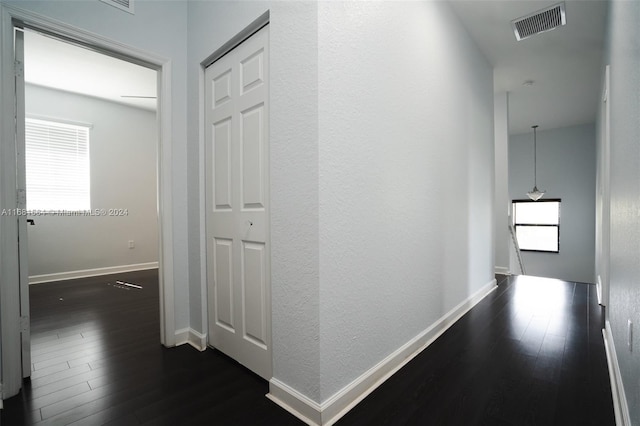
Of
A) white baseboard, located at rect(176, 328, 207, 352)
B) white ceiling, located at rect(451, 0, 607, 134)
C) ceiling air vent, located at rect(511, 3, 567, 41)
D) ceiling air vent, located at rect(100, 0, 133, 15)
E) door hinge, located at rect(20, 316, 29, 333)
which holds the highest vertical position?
white ceiling, located at rect(451, 0, 607, 134)

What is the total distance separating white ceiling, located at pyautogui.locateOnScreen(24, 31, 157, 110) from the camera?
3516 millimetres

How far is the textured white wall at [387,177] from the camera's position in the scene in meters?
1.48

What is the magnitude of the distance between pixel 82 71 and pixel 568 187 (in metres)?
10.0

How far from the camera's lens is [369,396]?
1.62 m

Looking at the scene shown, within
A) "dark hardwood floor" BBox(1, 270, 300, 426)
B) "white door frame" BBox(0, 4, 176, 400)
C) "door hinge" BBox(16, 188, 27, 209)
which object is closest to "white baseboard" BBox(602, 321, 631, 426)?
"dark hardwood floor" BBox(1, 270, 300, 426)

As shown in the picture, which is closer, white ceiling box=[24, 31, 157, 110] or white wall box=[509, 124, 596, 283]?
white ceiling box=[24, 31, 157, 110]

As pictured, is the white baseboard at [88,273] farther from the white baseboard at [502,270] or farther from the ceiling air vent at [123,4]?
the white baseboard at [502,270]

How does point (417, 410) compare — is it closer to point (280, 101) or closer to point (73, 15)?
point (280, 101)

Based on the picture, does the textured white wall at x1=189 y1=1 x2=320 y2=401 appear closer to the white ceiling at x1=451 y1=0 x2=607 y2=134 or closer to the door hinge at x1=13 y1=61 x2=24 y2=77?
the door hinge at x1=13 y1=61 x2=24 y2=77

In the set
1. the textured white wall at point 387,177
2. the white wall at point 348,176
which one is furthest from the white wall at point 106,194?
the textured white wall at point 387,177

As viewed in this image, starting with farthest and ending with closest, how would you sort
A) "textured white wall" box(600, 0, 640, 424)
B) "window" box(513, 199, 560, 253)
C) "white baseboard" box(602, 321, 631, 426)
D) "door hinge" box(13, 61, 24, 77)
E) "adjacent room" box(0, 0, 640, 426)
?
"window" box(513, 199, 560, 253), "door hinge" box(13, 61, 24, 77), "adjacent room" box(0, 0, 640, 426), "white baseboard" box(602, 321, 631, 426), "textured white wall" box(600, 0, 640, 424)

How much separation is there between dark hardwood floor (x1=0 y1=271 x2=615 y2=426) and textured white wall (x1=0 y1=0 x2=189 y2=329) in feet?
1.83

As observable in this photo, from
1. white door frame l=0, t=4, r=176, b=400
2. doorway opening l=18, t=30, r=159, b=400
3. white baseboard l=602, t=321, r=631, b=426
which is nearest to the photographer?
white baseboard l=602, t=321, r=631, b=426

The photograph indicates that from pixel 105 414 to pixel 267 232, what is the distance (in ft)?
4.17
